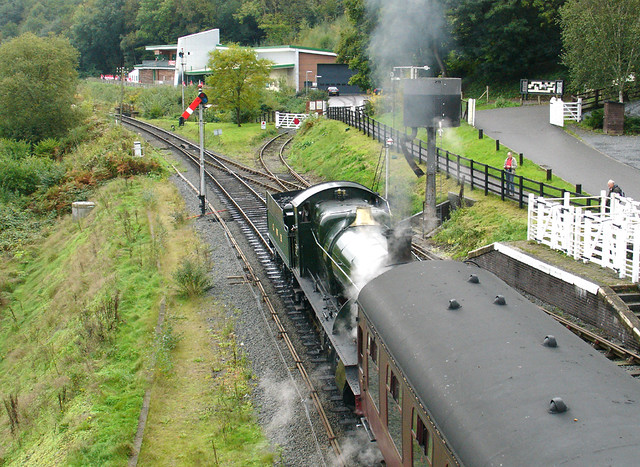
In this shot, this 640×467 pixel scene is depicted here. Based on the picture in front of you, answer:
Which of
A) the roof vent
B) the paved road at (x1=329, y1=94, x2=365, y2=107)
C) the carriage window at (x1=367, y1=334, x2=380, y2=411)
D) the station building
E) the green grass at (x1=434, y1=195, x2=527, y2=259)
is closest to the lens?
the roof vent

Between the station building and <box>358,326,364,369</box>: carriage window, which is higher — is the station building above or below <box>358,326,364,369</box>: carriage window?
above

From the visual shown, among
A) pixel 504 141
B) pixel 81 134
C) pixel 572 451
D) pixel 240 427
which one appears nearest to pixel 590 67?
pixel 504 141

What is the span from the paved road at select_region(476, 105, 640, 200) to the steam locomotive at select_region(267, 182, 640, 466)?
12.1 m

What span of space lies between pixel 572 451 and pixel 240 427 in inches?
256

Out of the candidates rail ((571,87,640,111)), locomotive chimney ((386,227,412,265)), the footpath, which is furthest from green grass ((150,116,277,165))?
locomotive chimney ((386,227,412,265))

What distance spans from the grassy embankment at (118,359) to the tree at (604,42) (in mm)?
18901

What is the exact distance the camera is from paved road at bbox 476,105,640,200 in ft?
66.1

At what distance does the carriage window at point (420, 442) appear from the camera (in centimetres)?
579

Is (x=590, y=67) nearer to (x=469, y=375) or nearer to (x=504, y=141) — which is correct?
(x=504, y=141)

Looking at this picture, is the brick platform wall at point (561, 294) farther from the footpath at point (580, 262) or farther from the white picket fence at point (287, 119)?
the white picket fence at point (287, 119)

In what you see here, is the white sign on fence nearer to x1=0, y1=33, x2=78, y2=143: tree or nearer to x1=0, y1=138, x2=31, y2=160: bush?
x1=0, y1=138, x2=31, y2=160: bush

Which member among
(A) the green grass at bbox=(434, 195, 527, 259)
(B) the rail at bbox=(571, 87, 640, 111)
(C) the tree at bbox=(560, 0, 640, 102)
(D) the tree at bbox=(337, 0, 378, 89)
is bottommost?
(A) the green grass at bbox=(434, 195, 527, 259)

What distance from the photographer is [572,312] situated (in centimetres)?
1241

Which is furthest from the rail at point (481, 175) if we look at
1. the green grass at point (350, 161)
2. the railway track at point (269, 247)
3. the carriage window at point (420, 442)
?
the carriage window at point (420, 442)
